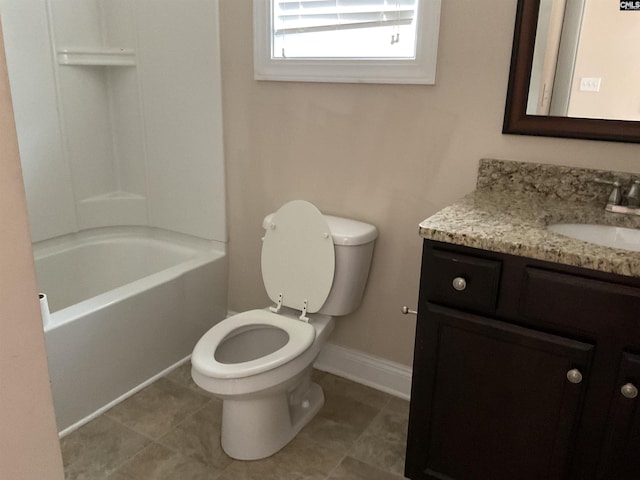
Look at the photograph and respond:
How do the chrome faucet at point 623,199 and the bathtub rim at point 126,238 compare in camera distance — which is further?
the bathtub rim at point 126,238

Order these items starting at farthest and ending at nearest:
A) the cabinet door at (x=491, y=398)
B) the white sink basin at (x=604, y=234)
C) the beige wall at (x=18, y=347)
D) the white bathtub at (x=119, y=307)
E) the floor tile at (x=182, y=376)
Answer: the floor tile at (x=182, y=376)
the white bathtub at (x=119, y=307)
the white sink basin at (x=604, y=234)
the cabinet door at (x=491, y=398)
the beige wall at (x=18, y=347)

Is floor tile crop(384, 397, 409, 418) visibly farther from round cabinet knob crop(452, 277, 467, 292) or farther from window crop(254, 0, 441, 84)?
window crop(254, 0, 441, 84)

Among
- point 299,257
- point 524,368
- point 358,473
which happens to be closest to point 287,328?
point 299,257

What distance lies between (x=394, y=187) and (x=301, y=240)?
41 centimetres

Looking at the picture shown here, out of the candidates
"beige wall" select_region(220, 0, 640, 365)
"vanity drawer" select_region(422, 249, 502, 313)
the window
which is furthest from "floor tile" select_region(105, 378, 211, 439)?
the window

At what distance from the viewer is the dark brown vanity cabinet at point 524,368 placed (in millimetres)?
1268

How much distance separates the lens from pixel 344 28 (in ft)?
6.58

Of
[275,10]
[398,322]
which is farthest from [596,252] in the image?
[275,10]

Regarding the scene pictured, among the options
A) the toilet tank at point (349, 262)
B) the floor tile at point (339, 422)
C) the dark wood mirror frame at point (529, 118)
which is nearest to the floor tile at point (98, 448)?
the floor tile at point (339, 422)

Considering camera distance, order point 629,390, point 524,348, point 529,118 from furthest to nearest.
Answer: point 529,118 → point 524,348 → point 629,390

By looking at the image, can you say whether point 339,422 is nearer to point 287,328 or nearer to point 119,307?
point 287,328

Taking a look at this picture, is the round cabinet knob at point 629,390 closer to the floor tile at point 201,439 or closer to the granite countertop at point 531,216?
the granite countertop at point 531,216

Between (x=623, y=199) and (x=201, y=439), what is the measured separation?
5.42 ft

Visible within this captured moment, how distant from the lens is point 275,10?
2125 millimetres
